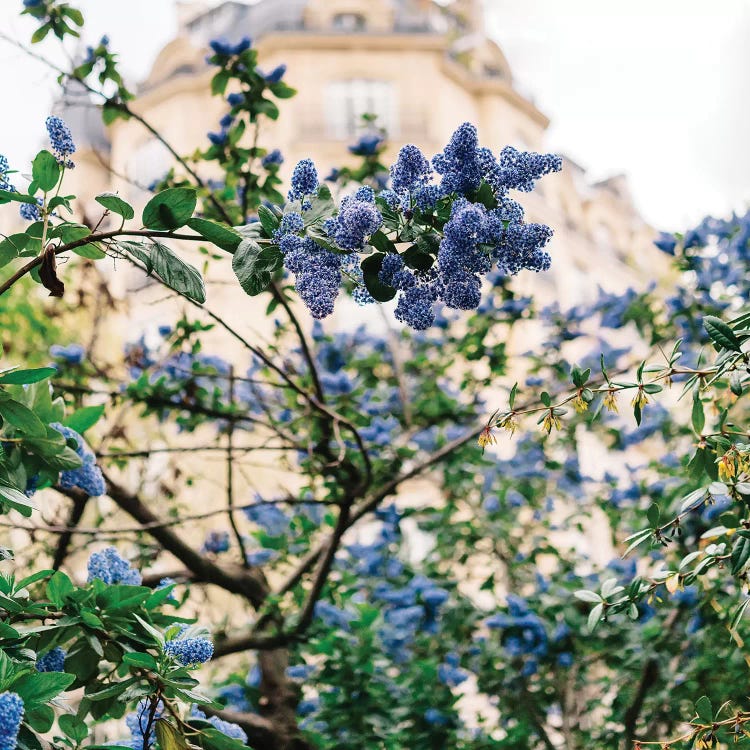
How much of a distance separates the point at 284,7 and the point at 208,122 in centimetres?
305

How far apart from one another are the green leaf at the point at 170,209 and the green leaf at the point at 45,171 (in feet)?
0.78

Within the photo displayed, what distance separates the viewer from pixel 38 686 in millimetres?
1680

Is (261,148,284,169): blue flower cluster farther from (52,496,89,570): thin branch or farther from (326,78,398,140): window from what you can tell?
(326,78,398,140): window

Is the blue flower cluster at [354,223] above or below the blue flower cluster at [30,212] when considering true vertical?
below

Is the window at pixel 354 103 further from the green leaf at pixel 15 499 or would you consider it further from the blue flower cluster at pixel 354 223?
the blue flower cluster at pixel 354 223

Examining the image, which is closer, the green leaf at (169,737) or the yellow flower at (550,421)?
the green leaf at (169,737)

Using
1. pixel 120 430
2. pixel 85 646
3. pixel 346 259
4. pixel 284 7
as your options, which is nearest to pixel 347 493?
pixel 120 430

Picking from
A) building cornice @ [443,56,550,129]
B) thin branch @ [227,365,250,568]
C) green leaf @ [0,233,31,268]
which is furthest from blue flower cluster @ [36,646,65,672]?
building cornice @ [443,56,550,129]

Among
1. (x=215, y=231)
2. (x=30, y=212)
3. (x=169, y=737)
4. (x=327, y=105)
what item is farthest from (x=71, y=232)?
(x=327, y=105)

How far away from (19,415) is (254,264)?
67 cm

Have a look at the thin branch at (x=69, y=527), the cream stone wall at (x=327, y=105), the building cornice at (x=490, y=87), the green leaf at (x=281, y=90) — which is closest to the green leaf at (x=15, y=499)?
the thin branch at (x=69, y=527)

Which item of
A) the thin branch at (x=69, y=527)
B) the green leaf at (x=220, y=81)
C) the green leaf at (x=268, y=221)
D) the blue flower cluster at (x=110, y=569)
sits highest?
the green leaf at (x=220, y=81)

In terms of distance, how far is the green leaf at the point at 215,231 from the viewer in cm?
167

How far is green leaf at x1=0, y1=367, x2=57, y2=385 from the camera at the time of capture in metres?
1.89
